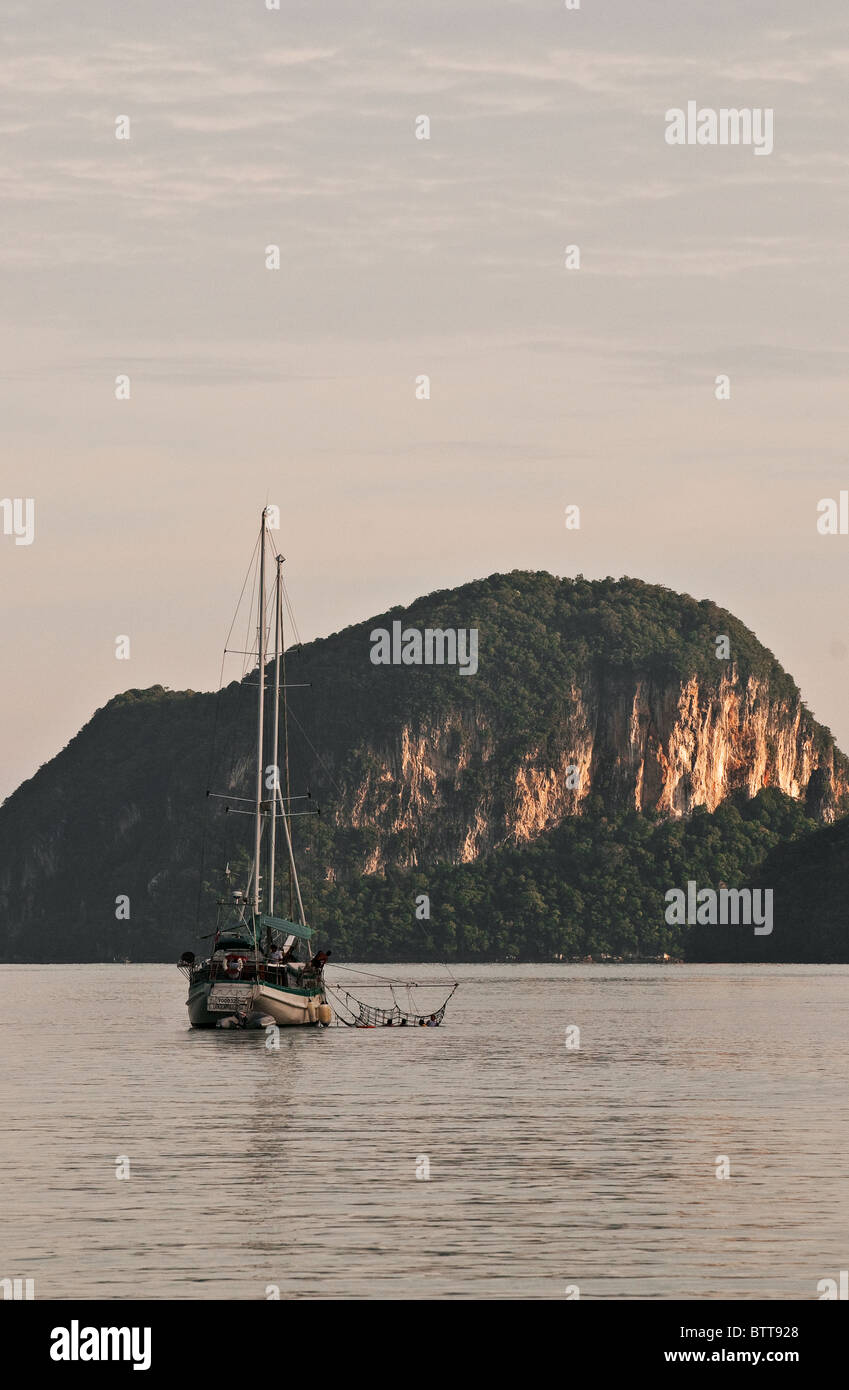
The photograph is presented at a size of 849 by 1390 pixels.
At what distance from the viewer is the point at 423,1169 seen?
1505 inches

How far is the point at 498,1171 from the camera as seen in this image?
125 ft

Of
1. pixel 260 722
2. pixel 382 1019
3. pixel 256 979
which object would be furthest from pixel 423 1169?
pixel 382 1019

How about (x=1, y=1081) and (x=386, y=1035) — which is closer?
(x=1, y=1081)

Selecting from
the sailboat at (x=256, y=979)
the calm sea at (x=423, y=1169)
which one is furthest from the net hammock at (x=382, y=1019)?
the calm sea at (x=423, y=1169)

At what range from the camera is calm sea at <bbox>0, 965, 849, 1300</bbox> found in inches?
1094

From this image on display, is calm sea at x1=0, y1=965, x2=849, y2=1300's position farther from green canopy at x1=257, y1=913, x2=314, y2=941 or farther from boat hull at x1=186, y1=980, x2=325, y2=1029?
green canopy at x1=257, y1=913, x2=314, y2=941

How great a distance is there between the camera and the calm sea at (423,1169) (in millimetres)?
27781

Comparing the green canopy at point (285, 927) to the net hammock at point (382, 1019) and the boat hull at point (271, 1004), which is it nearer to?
the boat hull at point (271, 1004)

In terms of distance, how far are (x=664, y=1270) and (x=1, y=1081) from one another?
37193 mm

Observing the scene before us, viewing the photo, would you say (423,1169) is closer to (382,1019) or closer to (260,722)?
(260,722)

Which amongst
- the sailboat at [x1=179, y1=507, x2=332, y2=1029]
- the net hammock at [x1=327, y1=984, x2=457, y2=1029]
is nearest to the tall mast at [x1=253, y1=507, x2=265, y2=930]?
the sailboat at [x1=179, y1=507, x2=332, y2=1029]

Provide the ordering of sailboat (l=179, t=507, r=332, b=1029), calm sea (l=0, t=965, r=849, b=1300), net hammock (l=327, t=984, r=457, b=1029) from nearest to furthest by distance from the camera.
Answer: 1. calm sea (l=0, t=965, r=849, b=1300)
2. sailboat (l=179, t=507, r=332, b=1029)
3. net hammock (l=327, t=984, r=457, b=1029)

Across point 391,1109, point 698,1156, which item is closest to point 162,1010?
point 391,1109
